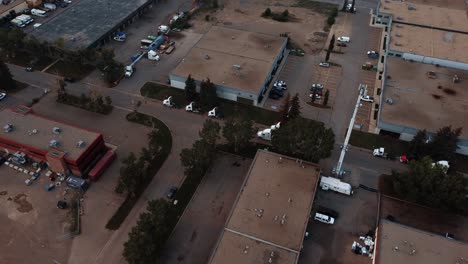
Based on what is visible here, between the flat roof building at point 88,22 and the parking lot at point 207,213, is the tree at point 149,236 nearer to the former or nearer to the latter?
the parking lot at point 207,213

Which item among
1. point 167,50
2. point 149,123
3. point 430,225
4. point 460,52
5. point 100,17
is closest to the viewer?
point 430,225

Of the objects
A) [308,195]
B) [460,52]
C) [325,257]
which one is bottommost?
[325,257]

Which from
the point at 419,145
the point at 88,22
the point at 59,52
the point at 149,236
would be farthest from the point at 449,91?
the point at 88,22

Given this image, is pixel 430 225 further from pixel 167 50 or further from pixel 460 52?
pixel 167 50

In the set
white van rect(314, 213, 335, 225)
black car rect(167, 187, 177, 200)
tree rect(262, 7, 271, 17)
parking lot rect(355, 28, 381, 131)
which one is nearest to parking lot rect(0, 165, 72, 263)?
black car rect(167, 187, 177, 200)

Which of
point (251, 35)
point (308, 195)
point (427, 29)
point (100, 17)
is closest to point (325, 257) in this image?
point (308, 195)

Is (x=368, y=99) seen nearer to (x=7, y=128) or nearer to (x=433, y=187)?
(x=433, y=187)

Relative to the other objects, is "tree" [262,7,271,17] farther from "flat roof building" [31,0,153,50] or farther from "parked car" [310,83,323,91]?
"parked car" [310,83,323,91]

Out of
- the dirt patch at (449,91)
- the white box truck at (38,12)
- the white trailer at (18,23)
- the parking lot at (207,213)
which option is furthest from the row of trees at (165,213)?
the white box truck at (38,12)
